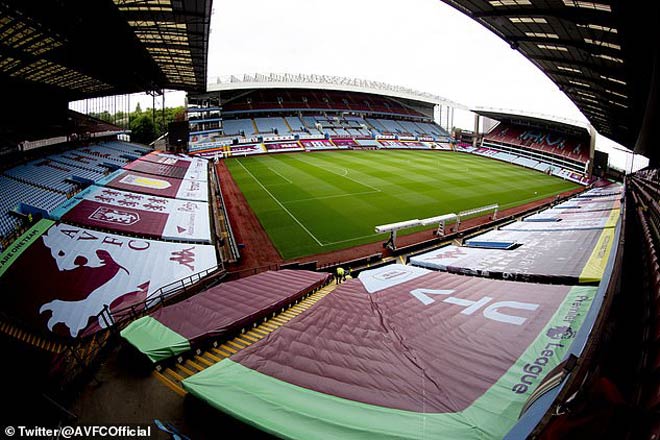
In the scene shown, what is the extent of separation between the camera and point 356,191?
28859 mm

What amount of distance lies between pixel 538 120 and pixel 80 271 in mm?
68674

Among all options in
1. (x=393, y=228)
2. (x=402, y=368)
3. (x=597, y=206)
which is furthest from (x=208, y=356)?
(x=597, y=206)

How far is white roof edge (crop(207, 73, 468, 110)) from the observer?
179 ft

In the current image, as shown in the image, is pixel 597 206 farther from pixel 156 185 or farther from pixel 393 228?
pixel 156 185

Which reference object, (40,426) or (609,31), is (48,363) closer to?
(40,426)

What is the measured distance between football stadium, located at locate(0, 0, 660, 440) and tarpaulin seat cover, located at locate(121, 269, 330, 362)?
2.3 inches

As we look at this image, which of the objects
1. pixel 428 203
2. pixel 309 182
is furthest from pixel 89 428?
pixel 309 182

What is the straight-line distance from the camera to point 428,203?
1016 inches

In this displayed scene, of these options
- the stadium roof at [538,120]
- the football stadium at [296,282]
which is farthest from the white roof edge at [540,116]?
the football stadium at [296,282]

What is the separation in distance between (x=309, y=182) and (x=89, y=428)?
28.5 meters

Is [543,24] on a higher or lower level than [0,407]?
higher

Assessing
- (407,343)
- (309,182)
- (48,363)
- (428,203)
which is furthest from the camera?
(309,182)

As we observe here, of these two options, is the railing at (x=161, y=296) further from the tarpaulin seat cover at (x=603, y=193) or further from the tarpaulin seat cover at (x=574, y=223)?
the tarpaulin seat cover at (x=603, y=193)

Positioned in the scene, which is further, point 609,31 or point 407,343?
point 609,31
